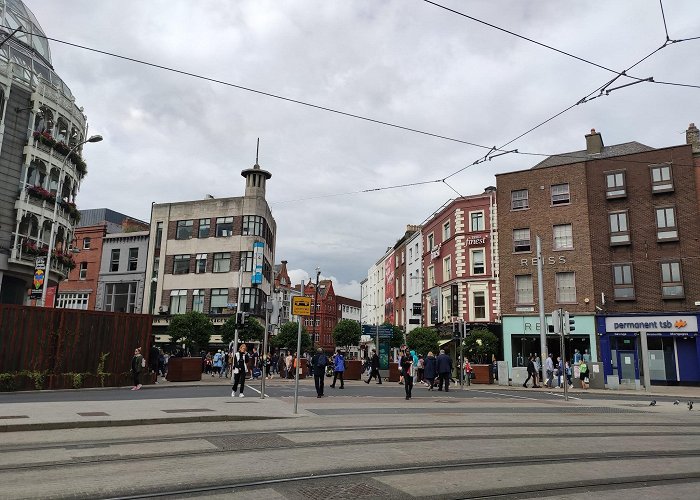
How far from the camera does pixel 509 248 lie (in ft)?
123

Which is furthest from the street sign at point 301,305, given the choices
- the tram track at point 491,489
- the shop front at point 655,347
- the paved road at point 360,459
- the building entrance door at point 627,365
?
the building entrance door at point 627,365

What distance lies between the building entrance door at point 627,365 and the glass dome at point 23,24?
1550 inches

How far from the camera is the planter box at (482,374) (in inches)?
1229

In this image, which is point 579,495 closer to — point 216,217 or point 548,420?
point 548,420

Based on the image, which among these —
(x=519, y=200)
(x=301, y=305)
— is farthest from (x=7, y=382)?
(x=519, y=200)

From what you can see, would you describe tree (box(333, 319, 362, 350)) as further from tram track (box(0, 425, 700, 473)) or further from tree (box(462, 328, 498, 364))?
tram track (box(0, 425, 700, 473))

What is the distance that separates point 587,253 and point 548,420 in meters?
24.5

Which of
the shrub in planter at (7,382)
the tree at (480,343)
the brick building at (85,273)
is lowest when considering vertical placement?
the shrub in planter at (7,382)

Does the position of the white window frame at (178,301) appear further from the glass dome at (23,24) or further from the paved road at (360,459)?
the paved road at (360,459)

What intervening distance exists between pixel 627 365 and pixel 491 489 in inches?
1213

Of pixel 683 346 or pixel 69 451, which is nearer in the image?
pixel 69 451

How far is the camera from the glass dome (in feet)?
107

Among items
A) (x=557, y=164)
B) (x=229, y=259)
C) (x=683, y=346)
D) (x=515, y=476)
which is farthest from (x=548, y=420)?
(x=229, y=259)

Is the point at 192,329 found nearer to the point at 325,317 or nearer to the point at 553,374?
the point at 553,374
